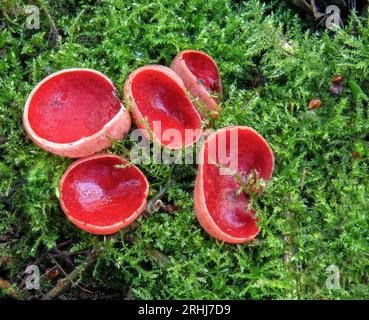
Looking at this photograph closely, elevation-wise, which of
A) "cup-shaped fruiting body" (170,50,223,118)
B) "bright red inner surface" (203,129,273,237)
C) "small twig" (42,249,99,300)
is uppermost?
"cup-shaped fruiting body" (170,50,223,118)

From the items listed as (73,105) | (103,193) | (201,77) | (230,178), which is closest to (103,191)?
(103,193)

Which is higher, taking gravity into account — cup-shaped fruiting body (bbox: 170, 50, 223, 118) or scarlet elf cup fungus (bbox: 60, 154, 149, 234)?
cup-shaped fruiting body (bbox: 170, 50, 223, 118)

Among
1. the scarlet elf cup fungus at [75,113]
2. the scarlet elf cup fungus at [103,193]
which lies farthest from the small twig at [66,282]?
the scarlet elf cup fungus at [75,113]

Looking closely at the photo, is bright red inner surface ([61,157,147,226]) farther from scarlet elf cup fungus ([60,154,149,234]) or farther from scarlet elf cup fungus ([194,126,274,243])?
scarlet elf cup fungus ([194,126,274,243])

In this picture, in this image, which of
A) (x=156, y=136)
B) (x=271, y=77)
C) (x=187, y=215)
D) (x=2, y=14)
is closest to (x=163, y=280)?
(x=187, y=215)

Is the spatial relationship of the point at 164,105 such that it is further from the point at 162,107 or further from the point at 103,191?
the point at 103,191

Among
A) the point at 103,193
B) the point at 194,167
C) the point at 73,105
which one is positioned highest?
the point at 73,105

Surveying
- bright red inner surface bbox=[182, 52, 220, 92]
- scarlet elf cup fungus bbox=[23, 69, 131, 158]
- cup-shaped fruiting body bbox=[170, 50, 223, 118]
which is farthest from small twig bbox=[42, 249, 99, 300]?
bright red inner surface bbox=[182, 52, 220, 92]
